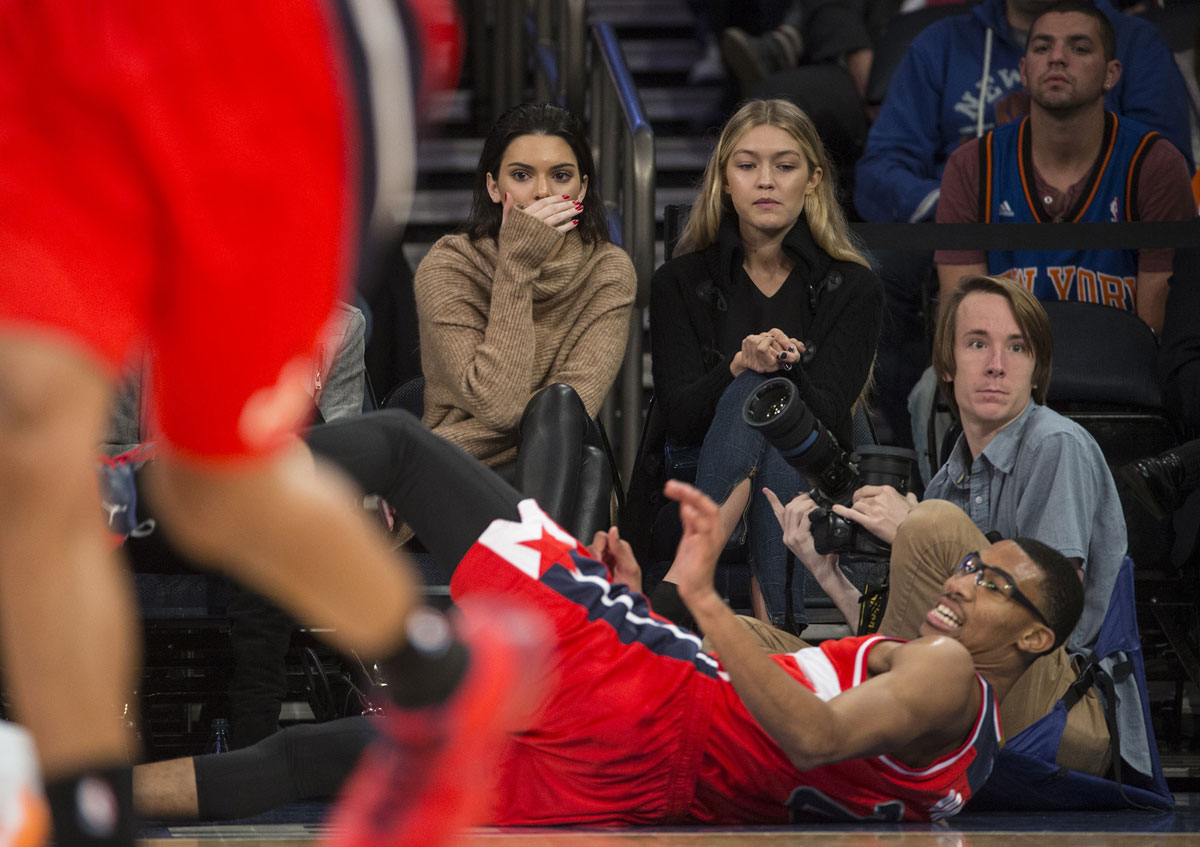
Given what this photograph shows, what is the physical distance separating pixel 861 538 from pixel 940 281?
122 centimetres

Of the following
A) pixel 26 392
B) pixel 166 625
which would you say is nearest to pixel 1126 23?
pixel 166 625

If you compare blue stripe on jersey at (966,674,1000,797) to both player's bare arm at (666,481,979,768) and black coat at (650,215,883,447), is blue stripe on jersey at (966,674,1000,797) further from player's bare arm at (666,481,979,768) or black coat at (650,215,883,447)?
black coat at (650,215,883,447)

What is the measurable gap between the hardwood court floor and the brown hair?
998 mm

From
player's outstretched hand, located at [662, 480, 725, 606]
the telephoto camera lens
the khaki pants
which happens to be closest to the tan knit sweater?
the telephoto camera lens

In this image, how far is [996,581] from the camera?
2.71m

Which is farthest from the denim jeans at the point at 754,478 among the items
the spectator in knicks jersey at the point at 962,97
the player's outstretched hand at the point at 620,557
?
the spectator in knicks jersey at the point at 962,97

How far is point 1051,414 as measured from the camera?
315 centimetres

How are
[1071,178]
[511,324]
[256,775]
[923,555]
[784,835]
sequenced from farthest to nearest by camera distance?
1. [1071,178]
2. [511,324]
3. [923,555]
4. [256,775]
5. [784,835]

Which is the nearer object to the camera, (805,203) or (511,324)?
(511,324)

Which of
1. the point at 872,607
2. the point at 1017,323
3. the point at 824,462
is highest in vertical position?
the point at 1017,323

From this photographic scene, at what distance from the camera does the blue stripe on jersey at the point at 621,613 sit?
256 centimetres

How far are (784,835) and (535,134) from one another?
2.02 meters

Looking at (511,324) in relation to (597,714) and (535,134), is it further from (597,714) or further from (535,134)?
(597,714)

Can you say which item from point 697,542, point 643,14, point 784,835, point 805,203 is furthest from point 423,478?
point 643,14
